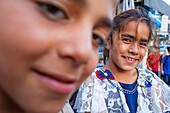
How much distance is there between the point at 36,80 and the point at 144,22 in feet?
2.79

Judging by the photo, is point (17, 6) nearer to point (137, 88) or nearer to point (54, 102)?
point (54, 102)

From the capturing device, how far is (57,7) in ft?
1.14

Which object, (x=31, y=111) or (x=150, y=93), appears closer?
(x=31, y=111)

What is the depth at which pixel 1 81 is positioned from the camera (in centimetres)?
35

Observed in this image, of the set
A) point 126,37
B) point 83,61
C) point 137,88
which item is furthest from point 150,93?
point 83,61

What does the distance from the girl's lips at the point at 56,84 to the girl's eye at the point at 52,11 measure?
86 millimetres

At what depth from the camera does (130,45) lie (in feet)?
3.48

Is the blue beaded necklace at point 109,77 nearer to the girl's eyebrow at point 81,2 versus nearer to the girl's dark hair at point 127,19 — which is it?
the girl's dark hair at point 127,19

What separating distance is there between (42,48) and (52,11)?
2.3 inches

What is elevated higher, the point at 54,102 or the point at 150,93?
the point at 54,102

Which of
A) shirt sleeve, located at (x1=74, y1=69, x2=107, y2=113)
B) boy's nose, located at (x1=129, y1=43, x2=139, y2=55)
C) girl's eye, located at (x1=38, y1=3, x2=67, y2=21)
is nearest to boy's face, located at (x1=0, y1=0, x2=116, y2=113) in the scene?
girl's eye, located at (x1=38, y1=3, x2=67, y2=21)

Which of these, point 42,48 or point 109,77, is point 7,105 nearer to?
point 42,48

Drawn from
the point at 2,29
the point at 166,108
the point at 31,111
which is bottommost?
the point at 166,108

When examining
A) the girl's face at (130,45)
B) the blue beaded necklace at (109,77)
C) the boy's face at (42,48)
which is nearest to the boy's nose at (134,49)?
the girl's face at (130,45)
